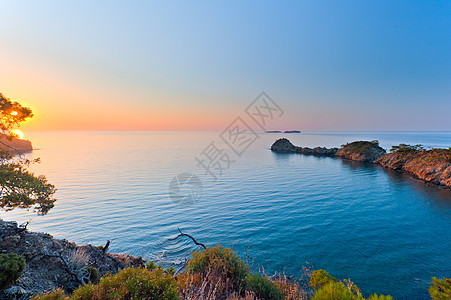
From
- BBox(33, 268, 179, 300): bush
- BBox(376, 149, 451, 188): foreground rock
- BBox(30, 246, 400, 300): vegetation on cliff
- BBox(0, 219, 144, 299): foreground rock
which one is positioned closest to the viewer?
BBox(30, 246, 400, 300): vegetation on cliff

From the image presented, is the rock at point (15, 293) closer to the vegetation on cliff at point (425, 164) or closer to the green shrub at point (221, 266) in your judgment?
the green shrub at point (221, 266)

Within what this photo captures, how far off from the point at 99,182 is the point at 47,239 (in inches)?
1210

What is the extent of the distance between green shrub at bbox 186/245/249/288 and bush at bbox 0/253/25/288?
6.01 metres

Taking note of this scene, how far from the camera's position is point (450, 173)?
3494 cm

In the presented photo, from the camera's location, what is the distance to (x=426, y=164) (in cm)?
4131

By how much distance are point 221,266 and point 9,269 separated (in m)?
7.53

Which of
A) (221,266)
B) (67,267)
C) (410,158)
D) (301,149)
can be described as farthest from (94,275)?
(301,149)

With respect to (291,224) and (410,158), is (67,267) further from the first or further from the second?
(410,158)

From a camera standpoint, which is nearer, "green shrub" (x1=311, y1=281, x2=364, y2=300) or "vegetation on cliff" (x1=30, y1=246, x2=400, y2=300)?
"green shrub" (x1=311, y1=281, x2=364, y2=300)

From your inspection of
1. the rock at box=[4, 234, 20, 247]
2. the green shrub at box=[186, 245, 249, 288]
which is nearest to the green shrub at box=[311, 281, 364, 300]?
the green shrub at box=[186, 245, 249, 288]

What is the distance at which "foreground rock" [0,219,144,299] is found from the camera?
8297 mm

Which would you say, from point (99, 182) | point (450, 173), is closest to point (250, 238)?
point (99, 182)

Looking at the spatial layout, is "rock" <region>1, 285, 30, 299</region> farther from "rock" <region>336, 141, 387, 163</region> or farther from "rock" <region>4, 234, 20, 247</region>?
"rock" <region>336, 141, 387, 163</region>

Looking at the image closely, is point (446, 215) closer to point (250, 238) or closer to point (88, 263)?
point (250, 238)
